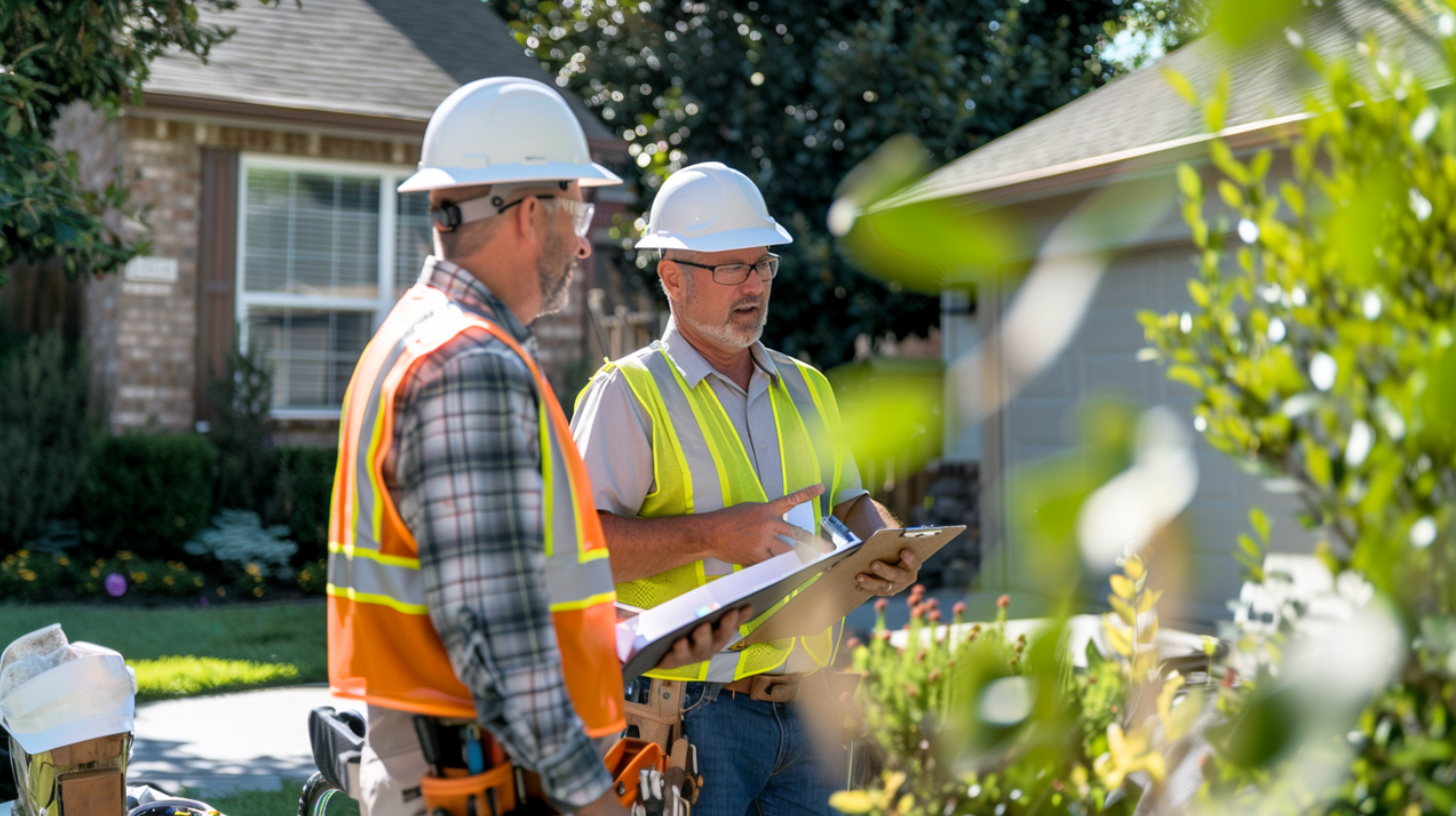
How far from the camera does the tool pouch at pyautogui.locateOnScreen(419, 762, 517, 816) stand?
1.79 metres

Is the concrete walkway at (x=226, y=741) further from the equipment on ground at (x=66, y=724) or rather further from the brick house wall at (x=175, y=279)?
the brick house wall at (x=175, y=279)

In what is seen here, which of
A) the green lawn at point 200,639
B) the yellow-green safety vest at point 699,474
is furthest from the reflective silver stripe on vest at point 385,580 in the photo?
the green lawn at point 200,639

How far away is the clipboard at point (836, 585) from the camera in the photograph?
243 centimetres

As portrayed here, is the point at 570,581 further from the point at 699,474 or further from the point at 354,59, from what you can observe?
the point at 354,59

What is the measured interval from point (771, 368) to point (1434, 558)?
2.25 meters

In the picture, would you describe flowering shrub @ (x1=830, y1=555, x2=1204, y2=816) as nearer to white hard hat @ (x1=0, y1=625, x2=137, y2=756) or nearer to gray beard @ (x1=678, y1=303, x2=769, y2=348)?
gray beard @ (x1=678, y1=303, x2=769, y2=348)

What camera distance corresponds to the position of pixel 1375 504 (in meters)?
0.78

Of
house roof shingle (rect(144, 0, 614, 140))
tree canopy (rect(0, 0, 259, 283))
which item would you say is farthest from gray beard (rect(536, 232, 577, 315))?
house roof shingle (rect(144, 0, 614, 140))

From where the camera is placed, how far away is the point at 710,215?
9.44 ft

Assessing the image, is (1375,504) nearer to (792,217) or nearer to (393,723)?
(393,723)

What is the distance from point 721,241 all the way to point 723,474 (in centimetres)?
51

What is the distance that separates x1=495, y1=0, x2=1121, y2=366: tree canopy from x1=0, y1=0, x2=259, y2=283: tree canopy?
5.01m

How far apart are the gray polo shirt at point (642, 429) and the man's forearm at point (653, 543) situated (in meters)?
0.08

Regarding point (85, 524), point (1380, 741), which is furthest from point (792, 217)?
point (1380, 741)
